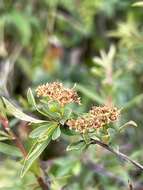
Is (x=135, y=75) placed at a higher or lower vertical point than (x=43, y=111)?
lower

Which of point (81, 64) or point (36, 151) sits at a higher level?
point (36, 151)

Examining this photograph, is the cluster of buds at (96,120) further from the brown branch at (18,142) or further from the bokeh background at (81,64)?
the bokeh background at (81,64)

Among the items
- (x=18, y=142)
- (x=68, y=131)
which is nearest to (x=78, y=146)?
(x=68, y=131)

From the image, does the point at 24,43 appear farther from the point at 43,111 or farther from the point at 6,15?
the point at 43,111

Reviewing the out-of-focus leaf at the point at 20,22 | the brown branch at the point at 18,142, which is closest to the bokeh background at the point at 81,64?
the out-of-focus leaf at the point at 20,22

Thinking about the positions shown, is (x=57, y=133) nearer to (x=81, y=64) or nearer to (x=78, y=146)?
(x=78, y=146)

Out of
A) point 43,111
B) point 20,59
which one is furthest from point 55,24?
point 43,111
